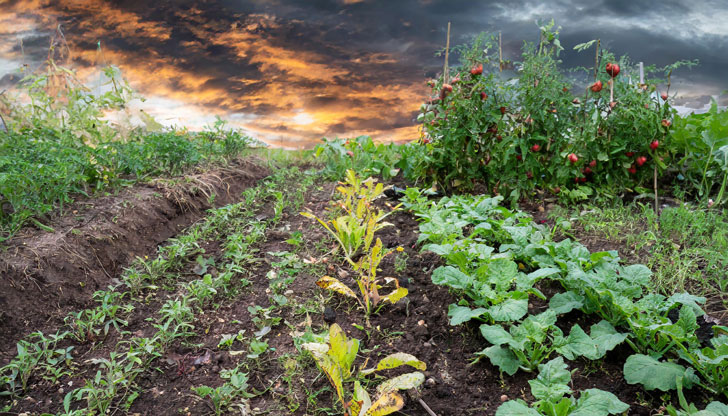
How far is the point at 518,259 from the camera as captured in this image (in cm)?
275

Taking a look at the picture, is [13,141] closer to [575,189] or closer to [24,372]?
[24,372]

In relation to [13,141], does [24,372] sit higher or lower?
lower

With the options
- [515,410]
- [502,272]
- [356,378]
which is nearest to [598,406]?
[515,410]

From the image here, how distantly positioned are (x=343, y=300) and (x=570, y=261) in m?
1.25

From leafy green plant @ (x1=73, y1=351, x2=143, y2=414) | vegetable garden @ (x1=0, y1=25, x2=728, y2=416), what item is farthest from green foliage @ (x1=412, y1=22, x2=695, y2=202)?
leafy green plant @ (x1=73, y1=351, x2=143, y2=414)

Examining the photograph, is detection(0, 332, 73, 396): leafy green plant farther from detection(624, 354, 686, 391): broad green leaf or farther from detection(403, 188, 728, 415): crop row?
detection(624, 354, 686, 391): broad green leaf

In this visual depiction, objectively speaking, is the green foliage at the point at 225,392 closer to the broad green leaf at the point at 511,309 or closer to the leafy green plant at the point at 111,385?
the leafy green plant at the point at 111,385

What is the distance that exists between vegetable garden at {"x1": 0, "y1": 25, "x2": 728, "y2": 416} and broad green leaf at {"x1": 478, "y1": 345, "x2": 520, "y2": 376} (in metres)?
Result: 0.02

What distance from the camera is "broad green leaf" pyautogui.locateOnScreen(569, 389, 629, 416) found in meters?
1.56

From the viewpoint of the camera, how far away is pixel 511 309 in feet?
6.61

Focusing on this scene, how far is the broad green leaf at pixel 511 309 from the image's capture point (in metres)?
1.98

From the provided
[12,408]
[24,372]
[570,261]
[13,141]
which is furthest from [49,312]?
[570,261]

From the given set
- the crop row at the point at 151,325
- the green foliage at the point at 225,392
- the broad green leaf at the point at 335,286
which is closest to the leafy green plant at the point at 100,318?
the crop row at the point at 151,325

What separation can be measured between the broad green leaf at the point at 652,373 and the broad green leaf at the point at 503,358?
1.40 ft
